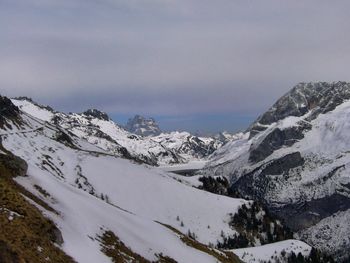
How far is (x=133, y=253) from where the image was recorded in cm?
4853

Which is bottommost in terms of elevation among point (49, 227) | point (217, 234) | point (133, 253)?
point (217, 234)

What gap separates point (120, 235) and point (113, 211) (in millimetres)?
9118

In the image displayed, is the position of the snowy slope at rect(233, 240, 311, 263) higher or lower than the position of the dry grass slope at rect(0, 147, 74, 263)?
lower

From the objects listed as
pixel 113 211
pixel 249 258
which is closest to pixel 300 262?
pixel 249 258

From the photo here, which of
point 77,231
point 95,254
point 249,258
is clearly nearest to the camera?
point 95,254

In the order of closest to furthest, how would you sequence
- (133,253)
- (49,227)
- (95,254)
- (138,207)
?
(49,227) → (95,254) → (133,253) → (138,207)

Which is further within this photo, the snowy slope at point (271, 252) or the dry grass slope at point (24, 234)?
the snowy slope at point (271, 252)

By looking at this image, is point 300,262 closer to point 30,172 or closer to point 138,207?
point 138,207

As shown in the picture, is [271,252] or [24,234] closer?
[24,234]

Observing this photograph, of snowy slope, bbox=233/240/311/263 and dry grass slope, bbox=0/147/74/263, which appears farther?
snowy slope, bbox=233/240/311/263

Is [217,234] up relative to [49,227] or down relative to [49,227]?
down

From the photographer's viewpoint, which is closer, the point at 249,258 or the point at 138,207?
the point at 249,258

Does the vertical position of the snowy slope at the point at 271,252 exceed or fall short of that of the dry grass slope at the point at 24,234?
it falls short

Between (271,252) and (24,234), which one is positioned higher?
(24,234)
